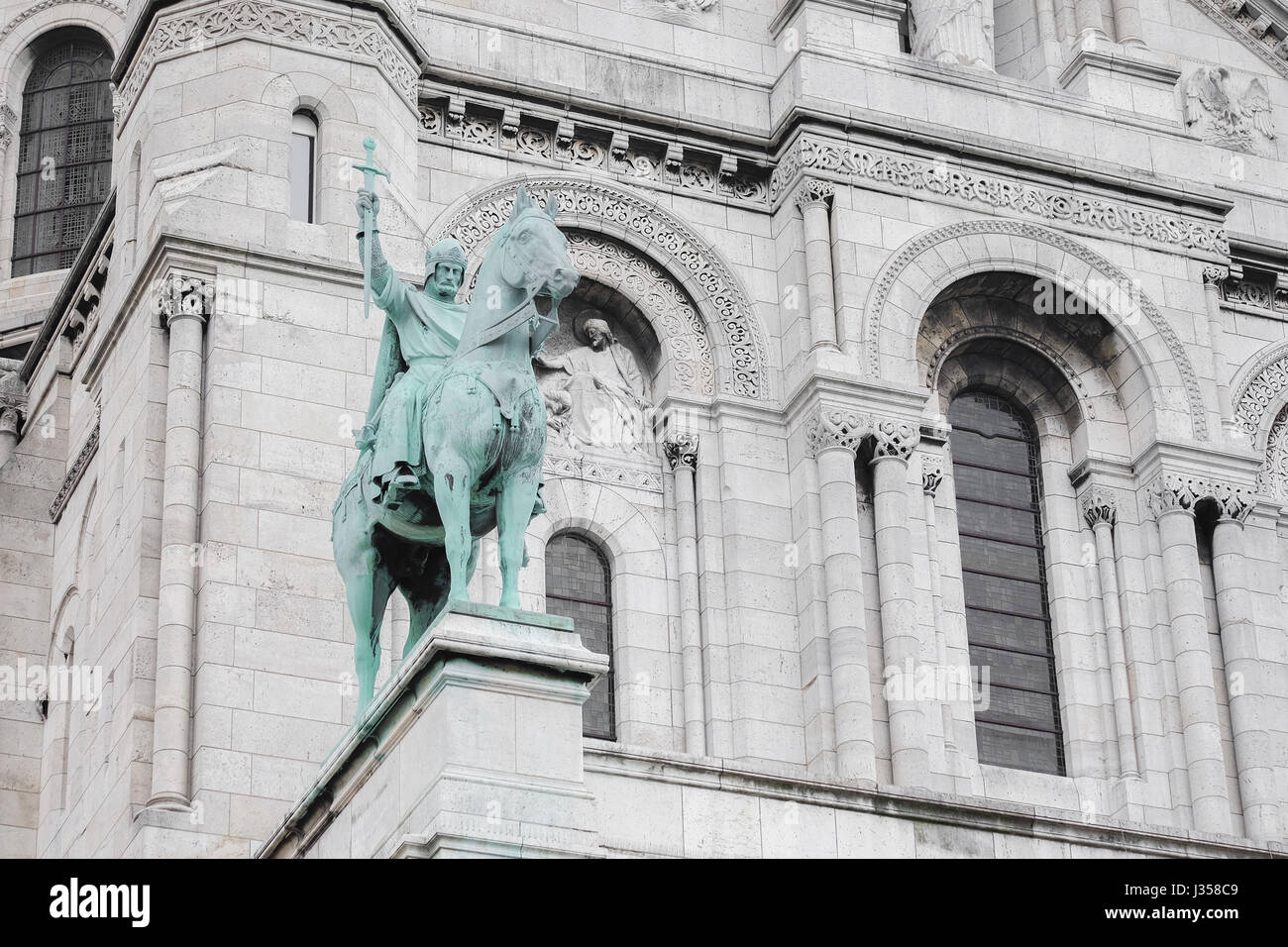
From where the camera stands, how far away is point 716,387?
3475 cm

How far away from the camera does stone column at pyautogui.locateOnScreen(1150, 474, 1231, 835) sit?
109 ft

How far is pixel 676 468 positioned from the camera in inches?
1348

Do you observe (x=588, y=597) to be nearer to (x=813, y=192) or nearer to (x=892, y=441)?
(x=892, y=441)

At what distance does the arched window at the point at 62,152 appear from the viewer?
46.7 m

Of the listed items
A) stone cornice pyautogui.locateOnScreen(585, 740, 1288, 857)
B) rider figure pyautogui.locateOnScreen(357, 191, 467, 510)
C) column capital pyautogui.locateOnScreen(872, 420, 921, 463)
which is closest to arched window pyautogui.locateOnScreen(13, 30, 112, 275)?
column capital pyautogui.locateOnScreen(872, 420, 921, 463)

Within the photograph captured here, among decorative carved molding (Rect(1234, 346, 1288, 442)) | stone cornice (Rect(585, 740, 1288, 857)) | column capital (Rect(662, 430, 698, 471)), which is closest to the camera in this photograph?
stone cornice (Rect(585, 740, 1288, 857))

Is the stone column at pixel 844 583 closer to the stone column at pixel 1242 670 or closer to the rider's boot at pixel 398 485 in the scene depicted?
the stone column at pixel 1242 670

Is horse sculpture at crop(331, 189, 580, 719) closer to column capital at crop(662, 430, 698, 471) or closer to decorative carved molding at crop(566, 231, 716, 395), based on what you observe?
column capital at crop(662, 430, 698, 471)

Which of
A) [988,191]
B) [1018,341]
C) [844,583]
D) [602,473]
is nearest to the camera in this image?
[844,583]

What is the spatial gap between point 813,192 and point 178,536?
926 centimetres

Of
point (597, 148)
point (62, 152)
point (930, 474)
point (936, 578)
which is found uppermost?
point (62, 152)

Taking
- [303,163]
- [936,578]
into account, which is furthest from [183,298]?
[936,578]

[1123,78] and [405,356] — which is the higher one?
[1123,78]

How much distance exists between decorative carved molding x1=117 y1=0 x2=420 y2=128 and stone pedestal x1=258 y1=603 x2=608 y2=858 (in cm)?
1155
